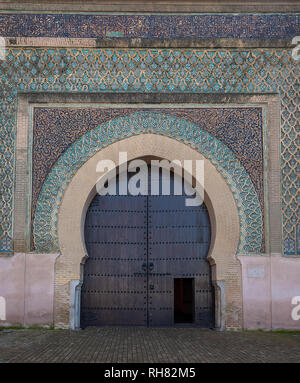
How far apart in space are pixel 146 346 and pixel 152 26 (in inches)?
159

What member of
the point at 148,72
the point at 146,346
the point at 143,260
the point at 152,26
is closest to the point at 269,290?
the point at 143,260

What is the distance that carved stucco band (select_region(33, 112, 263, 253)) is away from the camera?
5492 millimetres

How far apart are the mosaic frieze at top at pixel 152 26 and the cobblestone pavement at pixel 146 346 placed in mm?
3815

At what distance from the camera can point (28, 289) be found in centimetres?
539

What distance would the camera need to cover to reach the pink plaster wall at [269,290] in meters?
5.36

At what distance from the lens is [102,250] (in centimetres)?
578

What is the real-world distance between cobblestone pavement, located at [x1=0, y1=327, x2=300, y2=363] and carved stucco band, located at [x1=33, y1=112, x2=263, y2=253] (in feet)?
3.52

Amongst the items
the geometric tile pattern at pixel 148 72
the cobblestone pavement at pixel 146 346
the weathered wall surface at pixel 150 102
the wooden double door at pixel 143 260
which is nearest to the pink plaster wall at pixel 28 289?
the weathered wall surface at pixel 150 102

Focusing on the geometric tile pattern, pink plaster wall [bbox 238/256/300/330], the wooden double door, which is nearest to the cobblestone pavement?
pink plaster wall [bbox 238/256/300/330]

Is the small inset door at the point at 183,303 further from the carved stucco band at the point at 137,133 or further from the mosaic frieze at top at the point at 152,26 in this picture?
the mosaic frieze at top at the point at 152,26

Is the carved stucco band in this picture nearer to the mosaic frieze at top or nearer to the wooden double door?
the wooden double door

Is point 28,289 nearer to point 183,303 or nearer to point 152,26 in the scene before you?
point 183,303

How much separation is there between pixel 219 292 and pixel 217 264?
0.35 metres
